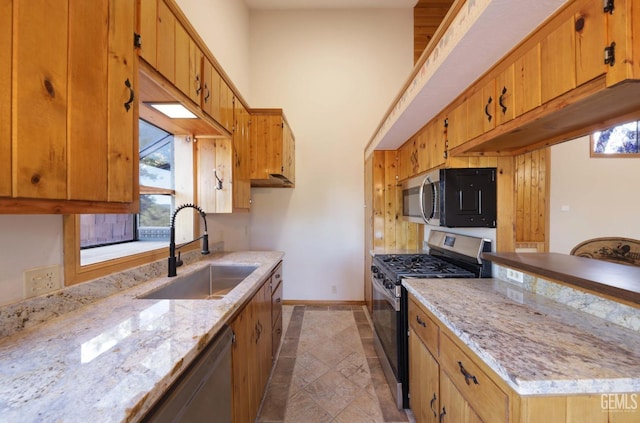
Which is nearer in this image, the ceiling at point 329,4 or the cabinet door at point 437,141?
the cabinet door at point 437,141

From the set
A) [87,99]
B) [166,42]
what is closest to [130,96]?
[87,99]

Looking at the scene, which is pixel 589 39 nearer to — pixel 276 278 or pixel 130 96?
pixel 130 96

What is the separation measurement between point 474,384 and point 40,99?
175 centimetres

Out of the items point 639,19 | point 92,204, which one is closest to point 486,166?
point 639,19

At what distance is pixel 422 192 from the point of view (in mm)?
2039

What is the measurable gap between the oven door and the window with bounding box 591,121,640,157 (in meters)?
1.52

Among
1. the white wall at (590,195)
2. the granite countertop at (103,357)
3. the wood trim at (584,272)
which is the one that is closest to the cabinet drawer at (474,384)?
the wood trim at (584,272)

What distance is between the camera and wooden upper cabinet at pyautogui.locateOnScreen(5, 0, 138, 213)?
0.68 metres

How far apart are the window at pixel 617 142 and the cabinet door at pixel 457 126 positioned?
2.10ft

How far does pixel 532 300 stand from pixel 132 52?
2246 millimetres

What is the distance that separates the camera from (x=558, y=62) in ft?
3.17

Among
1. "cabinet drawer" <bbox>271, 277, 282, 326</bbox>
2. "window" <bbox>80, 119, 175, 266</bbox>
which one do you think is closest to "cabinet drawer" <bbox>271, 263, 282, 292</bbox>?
"cabinet drawer" <bbox>271, 277, 282, 326</bbox>

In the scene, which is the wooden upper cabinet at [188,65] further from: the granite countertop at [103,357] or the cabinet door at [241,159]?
the granite countertop at [103,357]

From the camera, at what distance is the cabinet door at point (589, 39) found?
2.64ft
